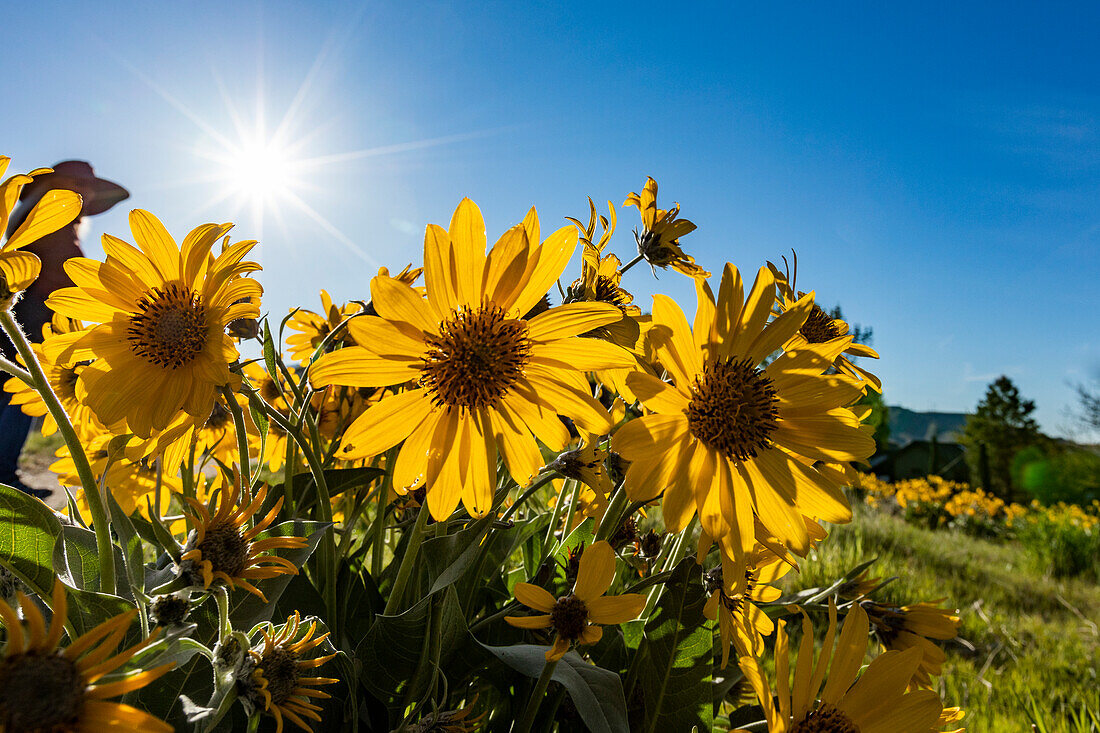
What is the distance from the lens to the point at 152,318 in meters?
0.69

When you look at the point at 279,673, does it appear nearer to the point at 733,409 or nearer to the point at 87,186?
the point at 733,409

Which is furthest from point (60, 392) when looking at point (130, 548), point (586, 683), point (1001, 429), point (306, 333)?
point (1001, 429)

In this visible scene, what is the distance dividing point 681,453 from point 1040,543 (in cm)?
754

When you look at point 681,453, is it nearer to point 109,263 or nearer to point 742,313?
point 742,313

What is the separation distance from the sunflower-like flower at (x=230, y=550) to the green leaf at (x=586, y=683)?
255 mm

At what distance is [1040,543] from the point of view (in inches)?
243

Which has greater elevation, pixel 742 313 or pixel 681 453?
pixel 742 313

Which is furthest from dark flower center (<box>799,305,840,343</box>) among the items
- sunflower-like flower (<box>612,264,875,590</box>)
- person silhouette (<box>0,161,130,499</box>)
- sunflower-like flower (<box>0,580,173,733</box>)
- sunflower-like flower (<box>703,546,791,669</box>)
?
person silhouette (<box>0,161,130,499</box>)

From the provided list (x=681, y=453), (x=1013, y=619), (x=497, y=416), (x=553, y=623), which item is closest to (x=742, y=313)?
(x=681, y=453)

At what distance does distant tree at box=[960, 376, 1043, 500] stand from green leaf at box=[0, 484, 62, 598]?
24.8 m

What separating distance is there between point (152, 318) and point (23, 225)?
144mm

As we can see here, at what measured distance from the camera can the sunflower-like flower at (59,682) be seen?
0.34m

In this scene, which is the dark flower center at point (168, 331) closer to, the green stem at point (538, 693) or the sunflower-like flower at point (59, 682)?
the sunflower-like flower at point (59, 682)

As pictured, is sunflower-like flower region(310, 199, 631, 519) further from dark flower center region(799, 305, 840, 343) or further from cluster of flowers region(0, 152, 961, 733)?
dark flower center region(799, 305, 840, 343)
